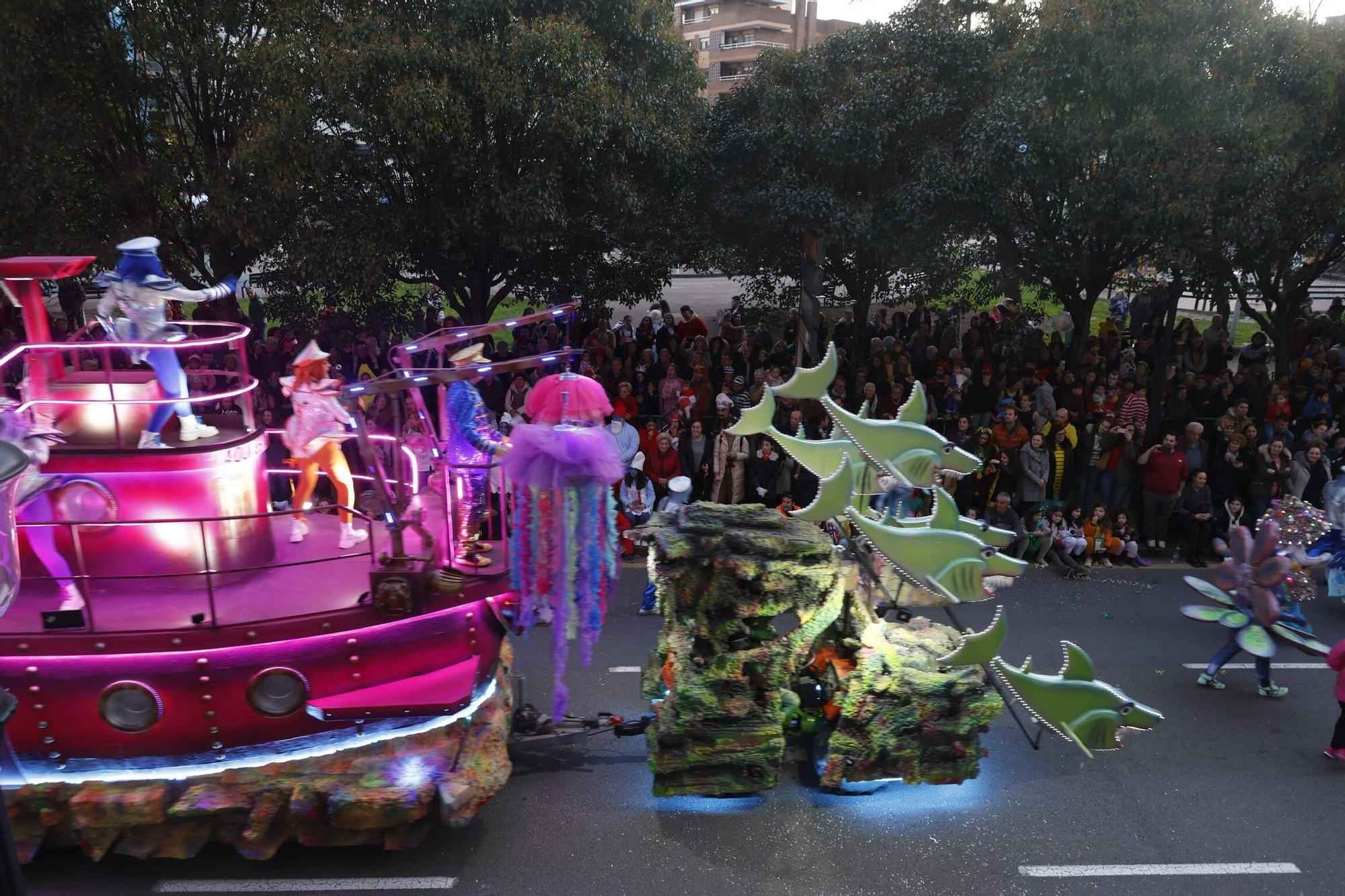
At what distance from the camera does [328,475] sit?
730cm

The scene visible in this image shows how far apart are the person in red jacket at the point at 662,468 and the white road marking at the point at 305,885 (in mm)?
6023

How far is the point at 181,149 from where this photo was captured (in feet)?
41.7

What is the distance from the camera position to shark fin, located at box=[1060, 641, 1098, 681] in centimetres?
675

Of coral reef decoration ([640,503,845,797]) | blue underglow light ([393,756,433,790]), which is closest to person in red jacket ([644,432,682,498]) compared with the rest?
coral reef decoration ([640,503,845,797])

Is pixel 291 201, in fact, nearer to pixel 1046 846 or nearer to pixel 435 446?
pixel 435 446

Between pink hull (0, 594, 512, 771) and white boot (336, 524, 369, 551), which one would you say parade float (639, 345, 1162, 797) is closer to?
pink hull (0, 594, 512, 771)

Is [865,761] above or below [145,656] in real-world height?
below

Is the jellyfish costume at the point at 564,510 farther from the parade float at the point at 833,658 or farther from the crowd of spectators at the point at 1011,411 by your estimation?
the crowd of spectators at the point at 1011,411

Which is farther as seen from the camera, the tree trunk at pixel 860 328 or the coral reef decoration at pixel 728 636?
the tree trunk at pixel 860 328

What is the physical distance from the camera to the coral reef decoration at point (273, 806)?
5789mm

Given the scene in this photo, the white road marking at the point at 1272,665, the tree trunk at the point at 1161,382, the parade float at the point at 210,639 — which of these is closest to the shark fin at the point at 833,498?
the parade float at the point at 210,639

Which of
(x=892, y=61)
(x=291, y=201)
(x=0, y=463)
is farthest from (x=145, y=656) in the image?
(x=892, y=61)

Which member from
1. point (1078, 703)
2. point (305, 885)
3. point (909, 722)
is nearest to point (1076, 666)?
point (1078, 703)

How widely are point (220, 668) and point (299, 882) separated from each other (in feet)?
4.58
